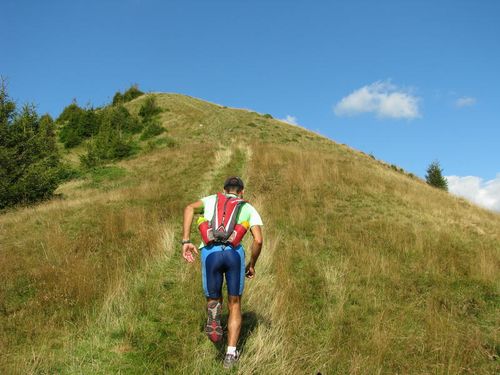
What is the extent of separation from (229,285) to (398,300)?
13.9 feet

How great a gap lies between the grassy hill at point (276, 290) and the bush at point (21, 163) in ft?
9.71

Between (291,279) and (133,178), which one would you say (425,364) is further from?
(133,178)

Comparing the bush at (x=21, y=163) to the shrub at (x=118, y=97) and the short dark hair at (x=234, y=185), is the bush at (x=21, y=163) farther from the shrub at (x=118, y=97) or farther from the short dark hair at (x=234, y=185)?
the shrub at (x=118, y=97)

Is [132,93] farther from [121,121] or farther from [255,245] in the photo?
[255,245]

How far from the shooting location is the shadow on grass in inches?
203

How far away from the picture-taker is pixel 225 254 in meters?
4.65

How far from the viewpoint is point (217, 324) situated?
4688 millimetres

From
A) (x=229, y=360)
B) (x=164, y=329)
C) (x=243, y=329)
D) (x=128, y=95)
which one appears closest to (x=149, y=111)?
(x=128, y=95)

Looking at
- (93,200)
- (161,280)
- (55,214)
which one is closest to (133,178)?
(93,200)

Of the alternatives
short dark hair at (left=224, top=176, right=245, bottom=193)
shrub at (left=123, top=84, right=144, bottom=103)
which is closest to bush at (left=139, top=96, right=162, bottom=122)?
shrub at (left=123, top=84, right=144, bottom=103)

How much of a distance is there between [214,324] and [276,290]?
2.62m

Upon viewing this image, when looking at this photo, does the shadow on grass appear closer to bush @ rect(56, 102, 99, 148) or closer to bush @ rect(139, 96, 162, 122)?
bush @ rect(56, 102, 99, 148)

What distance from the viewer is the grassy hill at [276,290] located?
5082mm

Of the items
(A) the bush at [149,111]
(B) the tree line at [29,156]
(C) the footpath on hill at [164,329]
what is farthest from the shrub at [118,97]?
(C) the footpath on hill at [164,329]
